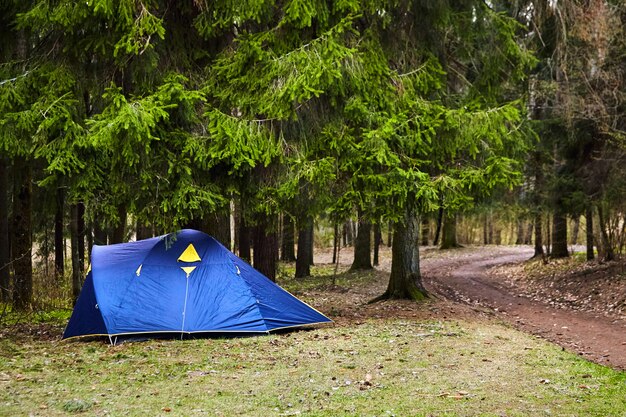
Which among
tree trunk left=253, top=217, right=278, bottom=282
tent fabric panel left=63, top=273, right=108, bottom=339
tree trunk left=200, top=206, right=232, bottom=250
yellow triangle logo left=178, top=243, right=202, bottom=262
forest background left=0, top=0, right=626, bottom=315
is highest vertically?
forest background left=0, top=0, right=626, bottom=315

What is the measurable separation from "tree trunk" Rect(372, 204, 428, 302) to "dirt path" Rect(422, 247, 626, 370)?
187cm

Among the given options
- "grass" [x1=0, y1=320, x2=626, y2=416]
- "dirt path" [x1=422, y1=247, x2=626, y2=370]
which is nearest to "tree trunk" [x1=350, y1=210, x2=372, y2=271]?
"dirt path" [x1=422, y1=247, x2=626, y2=370]

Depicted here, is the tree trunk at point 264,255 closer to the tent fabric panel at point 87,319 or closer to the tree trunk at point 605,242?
the tent fabric panel at point 87,319

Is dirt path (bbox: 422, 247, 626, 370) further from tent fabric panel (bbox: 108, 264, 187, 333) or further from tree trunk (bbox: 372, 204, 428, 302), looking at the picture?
tent fabric panel (bbox: 108, 264, 187, 333)

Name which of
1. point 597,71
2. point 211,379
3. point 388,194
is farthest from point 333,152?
point 597,71

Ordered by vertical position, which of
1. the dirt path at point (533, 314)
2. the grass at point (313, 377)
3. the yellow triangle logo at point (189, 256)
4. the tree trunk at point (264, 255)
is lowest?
the dirt path at point (533, 314)

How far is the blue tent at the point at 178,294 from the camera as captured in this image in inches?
385

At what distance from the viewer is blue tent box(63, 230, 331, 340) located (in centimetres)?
979

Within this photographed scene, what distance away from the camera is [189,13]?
410 inches

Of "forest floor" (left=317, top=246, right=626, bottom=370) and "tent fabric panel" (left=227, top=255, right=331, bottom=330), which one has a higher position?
"tent fabric panel" (left=227, top=255, right=331, bottom=330)

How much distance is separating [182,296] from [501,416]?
18.5 ft

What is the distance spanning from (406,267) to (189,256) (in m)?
4.97

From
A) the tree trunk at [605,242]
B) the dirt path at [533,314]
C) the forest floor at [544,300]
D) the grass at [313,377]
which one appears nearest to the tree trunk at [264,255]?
the forest floor at [544,300]

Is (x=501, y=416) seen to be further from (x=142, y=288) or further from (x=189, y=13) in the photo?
(x=189, y=13)
